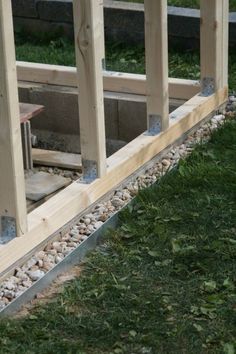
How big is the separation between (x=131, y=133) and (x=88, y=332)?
2.38 meters

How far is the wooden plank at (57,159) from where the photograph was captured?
19.0ft

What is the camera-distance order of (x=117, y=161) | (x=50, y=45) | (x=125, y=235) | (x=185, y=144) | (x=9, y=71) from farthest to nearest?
(x=50, y=45) < (x=185, y=144) < (x=117, y=161) < (x=125, y=235) < (x=9, y=71)

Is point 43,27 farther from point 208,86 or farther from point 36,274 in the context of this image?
point 36,274

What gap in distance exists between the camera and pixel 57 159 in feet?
19.2

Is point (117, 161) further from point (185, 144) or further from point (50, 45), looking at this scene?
point (50, 45)

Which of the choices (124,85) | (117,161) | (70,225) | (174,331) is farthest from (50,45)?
(174,331)

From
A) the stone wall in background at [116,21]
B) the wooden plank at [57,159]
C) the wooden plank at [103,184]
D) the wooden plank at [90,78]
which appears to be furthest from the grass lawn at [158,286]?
the stone wall in background at [116,21]

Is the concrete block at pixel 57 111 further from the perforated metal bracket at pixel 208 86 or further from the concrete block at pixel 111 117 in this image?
the perforated metal bracket at pixel 208 86

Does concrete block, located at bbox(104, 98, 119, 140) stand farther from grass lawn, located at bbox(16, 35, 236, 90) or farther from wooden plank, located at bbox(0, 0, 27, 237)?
wooden plank, located at bbox(0, 0, 27, 237)

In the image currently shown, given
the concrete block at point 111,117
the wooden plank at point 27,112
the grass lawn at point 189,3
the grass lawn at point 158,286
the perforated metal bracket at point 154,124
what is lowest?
the grass lawn at point 158,286

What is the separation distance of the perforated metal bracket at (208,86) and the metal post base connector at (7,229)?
7.05 feet

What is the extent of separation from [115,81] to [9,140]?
2.12 metres

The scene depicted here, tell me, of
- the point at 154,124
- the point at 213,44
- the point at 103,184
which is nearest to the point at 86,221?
the point at 103,184

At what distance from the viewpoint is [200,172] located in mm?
5242
